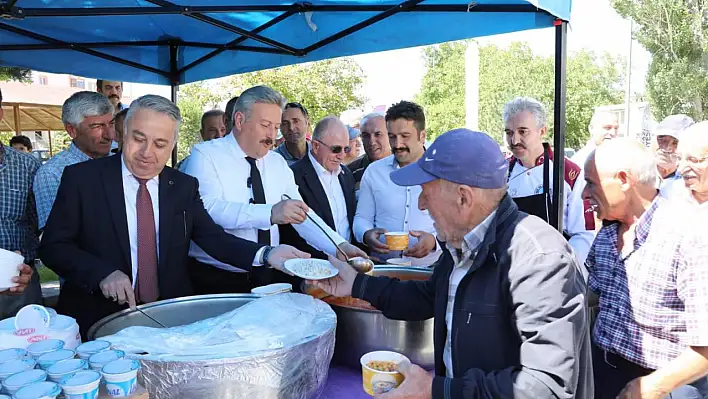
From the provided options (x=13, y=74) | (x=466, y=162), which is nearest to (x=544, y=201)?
(x=466, y=162)

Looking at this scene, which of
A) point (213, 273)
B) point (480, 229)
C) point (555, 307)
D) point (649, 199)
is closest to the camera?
point (555, 307)

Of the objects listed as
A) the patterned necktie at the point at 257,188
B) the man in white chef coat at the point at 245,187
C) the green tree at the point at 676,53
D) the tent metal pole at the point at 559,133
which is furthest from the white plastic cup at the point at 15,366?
the green tree at the point at 676,53

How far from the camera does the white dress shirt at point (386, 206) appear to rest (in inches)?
136

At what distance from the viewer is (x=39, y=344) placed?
47.5 inches

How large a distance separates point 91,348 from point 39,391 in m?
0.24

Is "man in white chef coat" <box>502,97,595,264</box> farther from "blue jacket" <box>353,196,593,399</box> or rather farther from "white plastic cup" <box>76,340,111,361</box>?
"white plastic cup" <box>76,340,111,361</box>

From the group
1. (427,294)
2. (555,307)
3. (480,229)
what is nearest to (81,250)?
(427,294)

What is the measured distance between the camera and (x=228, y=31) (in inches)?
175

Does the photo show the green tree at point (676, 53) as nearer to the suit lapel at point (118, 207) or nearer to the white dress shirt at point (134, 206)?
the white dress shirt at point (134, 206)

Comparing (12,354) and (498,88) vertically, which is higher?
(498,88)

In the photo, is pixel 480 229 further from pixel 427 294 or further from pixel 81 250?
pixel 81 250

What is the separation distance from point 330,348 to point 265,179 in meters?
1.56

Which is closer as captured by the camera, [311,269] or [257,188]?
[311,269]

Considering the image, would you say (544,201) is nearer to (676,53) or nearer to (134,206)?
(134,206)
